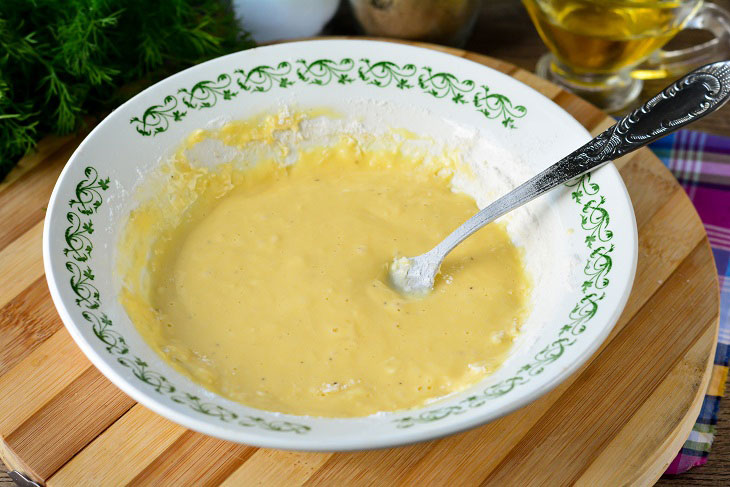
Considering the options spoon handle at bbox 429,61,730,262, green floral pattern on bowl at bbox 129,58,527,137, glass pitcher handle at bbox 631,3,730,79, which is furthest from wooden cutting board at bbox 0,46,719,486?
glass pitcher handle at bbox 631,3,730,79

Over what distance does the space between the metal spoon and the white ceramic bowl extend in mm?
47

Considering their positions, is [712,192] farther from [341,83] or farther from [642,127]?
[341,83]

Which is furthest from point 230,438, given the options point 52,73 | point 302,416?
point 52,73

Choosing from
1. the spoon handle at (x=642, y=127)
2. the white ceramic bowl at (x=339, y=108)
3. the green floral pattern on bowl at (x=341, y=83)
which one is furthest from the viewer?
the green floral pattern on bowl at (x=341, y=83)

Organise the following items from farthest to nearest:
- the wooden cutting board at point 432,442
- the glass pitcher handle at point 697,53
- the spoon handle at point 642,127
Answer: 1. the glass pitcher handle at point 697,53
2. the spoon handle at point 642,127
3. the wooden cutting board at point 432,442

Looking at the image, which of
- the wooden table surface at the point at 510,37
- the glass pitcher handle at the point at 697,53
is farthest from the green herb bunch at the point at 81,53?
the glass pitcher handle at the point at 697,53

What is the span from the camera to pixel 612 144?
144 cm

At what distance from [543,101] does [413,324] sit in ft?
1.86

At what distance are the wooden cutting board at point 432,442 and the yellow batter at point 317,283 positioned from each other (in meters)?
0.10

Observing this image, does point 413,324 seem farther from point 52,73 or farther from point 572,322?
point 52,73

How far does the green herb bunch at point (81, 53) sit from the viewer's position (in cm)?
174

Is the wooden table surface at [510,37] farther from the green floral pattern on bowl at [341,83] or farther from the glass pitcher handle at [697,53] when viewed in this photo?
the green floral pattern on bowl at [341,83]

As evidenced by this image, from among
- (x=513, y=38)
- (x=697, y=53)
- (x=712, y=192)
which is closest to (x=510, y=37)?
(x=513, y=38)

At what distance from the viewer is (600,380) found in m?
1.39
